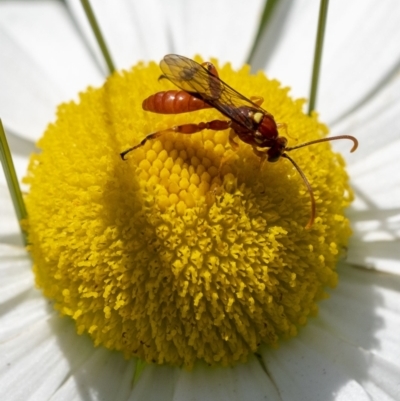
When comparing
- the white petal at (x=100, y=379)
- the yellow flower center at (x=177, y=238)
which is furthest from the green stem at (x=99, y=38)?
the white petal at (x=100, y=379)

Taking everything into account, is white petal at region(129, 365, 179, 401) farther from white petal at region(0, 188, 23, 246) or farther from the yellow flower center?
white petal at region(0, 188, 23, 246)

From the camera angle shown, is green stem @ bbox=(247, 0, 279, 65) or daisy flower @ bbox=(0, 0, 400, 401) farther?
green stem @ bbox=(247, 0, 279, 65)

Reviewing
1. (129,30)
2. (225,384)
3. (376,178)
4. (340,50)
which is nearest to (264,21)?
(340,50)

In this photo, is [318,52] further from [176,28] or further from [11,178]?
[11,178]

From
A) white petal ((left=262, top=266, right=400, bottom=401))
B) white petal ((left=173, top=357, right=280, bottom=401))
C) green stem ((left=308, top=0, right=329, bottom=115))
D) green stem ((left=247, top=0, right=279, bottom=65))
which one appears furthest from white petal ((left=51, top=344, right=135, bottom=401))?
green stem ((left=247, top=0, right=279, bottom=65))

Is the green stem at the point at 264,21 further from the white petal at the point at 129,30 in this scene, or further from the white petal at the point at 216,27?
the white petal at the point at 129,30

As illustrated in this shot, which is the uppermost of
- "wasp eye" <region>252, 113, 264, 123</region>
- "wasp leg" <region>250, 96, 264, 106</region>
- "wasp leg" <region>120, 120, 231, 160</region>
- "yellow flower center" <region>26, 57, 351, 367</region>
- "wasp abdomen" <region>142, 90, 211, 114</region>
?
"wasp abdomen" <region>142, 90, 211, 114</region>
